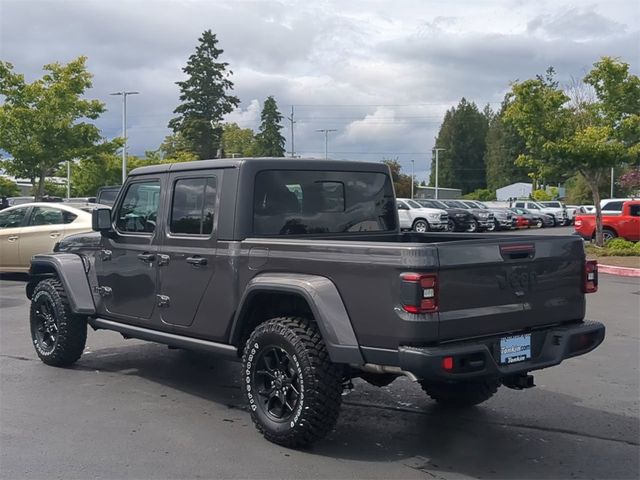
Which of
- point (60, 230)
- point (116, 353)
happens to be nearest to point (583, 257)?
point (116, 353)

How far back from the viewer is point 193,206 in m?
5.75

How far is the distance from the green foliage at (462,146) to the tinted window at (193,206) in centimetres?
10318

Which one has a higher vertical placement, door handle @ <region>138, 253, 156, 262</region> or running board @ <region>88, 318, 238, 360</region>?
door handle @ <region>138, 253, 156, 262</region>

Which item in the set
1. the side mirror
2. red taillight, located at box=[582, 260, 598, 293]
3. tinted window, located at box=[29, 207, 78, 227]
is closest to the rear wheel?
tinted window, located at box=[29, 207, 78, 227]

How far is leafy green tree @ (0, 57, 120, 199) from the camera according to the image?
23.7 meters

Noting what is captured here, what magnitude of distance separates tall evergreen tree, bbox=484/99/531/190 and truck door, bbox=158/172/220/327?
307 ft

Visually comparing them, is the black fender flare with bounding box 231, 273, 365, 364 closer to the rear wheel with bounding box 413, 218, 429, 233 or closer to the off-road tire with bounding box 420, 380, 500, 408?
the off-road tire with bounding box 420, 380, 500, 408

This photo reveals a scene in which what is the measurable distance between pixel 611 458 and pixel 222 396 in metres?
3.14

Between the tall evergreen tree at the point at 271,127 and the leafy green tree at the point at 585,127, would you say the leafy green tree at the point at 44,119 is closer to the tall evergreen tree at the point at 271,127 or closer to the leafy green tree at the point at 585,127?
the leafy green tree at the point at 585,127

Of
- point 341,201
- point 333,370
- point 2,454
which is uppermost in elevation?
point 341,201

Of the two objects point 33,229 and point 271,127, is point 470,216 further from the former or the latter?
point 271,127

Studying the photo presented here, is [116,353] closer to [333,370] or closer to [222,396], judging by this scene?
[222,396]

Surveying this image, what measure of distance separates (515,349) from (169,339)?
8.98 ft

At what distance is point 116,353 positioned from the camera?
796 centimetres
